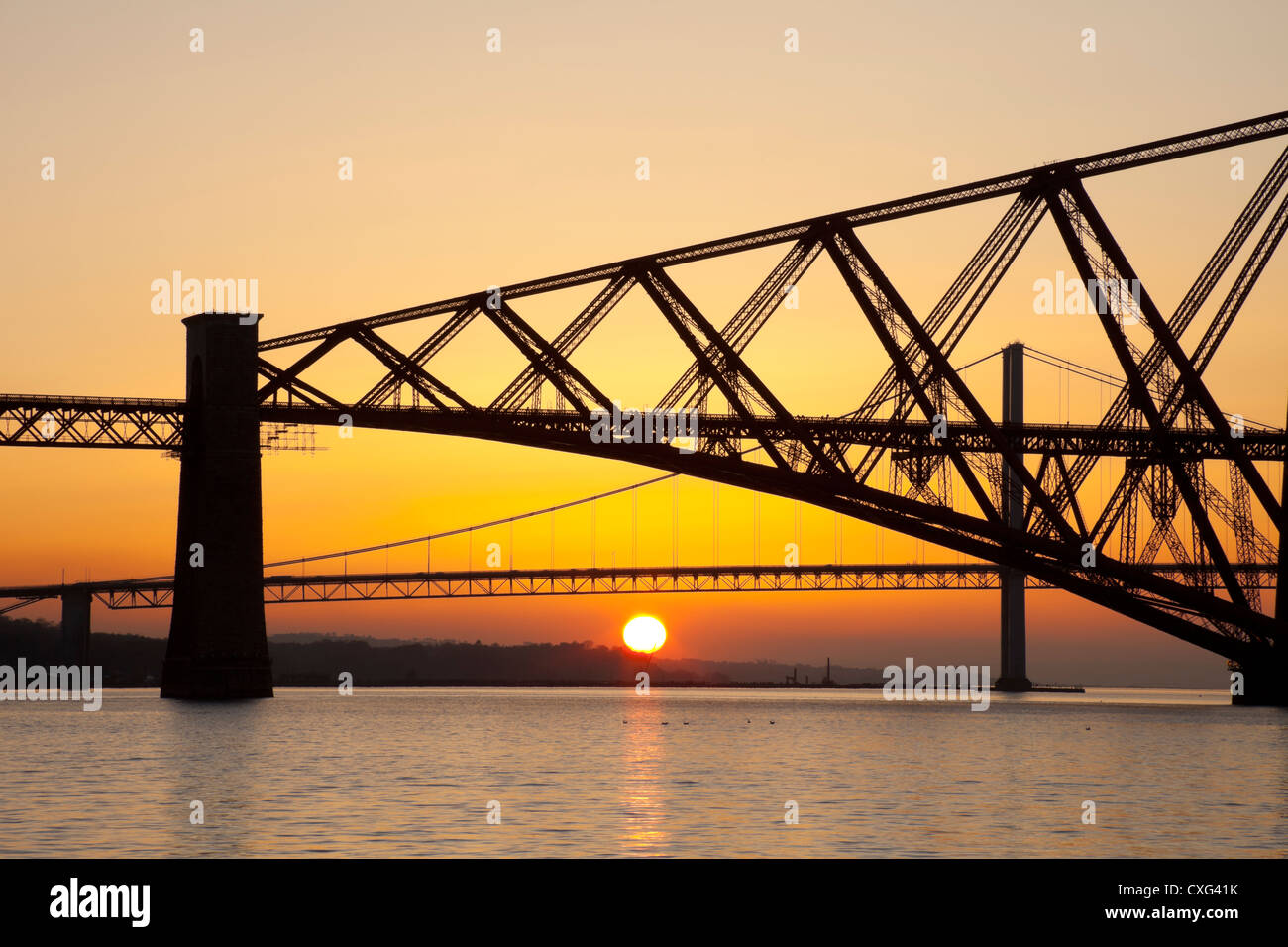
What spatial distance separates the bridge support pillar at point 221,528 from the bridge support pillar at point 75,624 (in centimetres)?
9949

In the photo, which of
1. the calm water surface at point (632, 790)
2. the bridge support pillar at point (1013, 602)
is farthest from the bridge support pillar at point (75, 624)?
the calm water surface at point (632, 790)

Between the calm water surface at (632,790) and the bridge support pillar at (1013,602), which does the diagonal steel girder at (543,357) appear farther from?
the bridge support pillar at (1013,602)

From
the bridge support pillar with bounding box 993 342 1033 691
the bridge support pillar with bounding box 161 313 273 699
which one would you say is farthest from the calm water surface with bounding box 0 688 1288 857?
the bridge support pillar with bounding box 993 342 1033 691

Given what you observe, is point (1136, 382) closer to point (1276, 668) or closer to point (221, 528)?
point (1276, 668)

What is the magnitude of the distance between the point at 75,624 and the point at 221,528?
104150mm

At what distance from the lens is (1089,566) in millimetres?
61844

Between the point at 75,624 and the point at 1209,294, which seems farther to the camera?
the point at 75,624

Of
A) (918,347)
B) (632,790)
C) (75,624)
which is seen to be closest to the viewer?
(632,790)

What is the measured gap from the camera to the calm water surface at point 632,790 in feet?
91.7

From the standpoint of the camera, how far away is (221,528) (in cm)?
7231

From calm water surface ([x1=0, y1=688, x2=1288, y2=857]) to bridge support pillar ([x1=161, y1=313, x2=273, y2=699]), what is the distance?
2.38 metres

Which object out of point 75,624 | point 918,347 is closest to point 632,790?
point 918,347

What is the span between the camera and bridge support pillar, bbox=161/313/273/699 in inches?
2835
